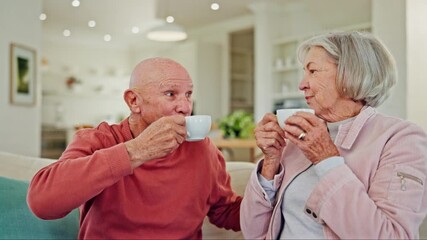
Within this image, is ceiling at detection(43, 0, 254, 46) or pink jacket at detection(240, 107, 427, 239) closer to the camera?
pink jacket at detection(240, 107, 427, 239)

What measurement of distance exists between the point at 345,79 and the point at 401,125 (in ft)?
0.52

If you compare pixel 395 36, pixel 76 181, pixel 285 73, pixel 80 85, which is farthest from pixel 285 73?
pixel 76 181

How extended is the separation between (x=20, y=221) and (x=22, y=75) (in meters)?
Answer: 1.30

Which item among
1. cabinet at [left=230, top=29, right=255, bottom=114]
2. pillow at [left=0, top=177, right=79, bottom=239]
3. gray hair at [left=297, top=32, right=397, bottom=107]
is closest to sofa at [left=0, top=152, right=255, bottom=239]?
pillow at [left=0, top=177, right=79, bottom=239]

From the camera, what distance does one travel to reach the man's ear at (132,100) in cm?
103

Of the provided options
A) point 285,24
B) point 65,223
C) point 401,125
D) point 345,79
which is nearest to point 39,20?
point 65,223

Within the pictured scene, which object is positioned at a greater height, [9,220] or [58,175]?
[58,175]

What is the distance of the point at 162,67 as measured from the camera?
3.31ft

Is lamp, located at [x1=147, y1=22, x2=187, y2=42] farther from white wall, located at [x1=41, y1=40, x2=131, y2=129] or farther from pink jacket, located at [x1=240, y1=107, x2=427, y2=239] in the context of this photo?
pink jacket, located at [x1=240, y1=107, x2=427, y2=239]

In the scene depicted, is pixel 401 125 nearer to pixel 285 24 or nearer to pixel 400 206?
pixel 400 206

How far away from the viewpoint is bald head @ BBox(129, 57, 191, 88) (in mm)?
1004

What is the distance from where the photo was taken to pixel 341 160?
0.83 meters

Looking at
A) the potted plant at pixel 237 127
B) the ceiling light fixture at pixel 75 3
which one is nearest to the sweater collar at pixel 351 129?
the ceiling light fixture at pixel 75 3

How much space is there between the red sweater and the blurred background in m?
0.43
